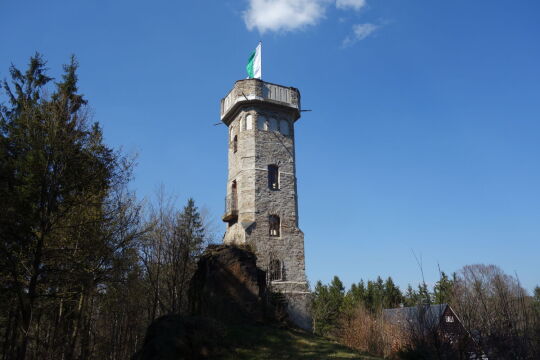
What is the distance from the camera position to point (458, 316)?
30.3 ft

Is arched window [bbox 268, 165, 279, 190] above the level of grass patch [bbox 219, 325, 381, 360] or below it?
above

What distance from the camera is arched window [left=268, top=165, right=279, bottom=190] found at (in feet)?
66.4

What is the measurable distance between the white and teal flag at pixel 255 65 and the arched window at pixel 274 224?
25.0 feet

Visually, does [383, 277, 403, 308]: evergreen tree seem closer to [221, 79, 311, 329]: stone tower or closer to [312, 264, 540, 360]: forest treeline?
[312, 264, 540, 360]: forest treeline

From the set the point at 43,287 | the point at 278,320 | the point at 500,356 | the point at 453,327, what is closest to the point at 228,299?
the point at 278,320

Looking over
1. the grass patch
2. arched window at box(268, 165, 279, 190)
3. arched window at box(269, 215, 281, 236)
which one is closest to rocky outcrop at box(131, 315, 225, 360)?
the grass patch

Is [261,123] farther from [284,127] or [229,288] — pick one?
[229,288]

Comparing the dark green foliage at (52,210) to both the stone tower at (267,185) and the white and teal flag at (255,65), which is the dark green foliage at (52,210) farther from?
the white and teal flag at (255,65)

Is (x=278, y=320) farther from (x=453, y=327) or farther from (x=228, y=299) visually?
(x=453, y=327)

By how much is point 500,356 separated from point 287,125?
15.7 meters

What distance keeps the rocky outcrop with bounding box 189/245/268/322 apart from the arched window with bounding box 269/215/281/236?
4138 mm

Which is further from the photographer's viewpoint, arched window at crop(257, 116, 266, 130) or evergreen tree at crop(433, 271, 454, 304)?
arched window at crop(257, 116, 266, 130)

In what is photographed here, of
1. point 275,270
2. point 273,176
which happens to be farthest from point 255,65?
point 275,270

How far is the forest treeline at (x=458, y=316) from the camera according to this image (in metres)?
7.82
